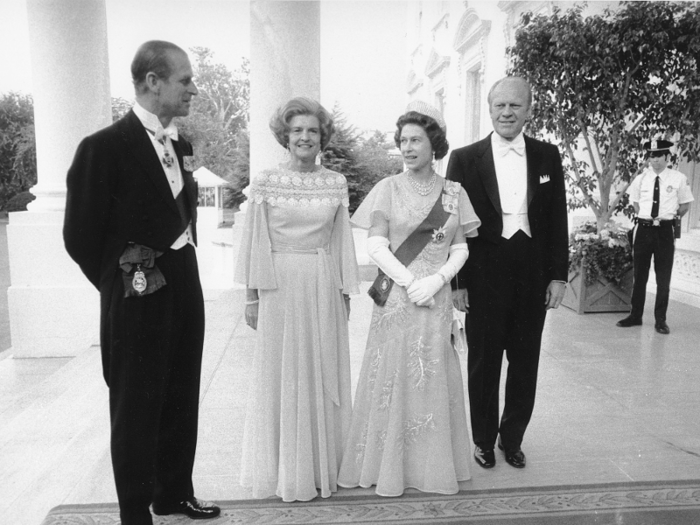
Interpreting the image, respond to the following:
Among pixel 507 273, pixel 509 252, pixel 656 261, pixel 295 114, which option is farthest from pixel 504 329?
pixel 656 261

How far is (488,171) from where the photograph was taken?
2.92 metres

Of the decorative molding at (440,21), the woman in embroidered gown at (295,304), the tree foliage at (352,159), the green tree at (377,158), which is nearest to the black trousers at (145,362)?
the woman in embroidered gown at (295,304)

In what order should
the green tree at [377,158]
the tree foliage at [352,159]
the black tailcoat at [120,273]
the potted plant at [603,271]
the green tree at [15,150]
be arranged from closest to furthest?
1. the black tailcoat at [120,273]
2. the potted plant at [603,271]
3. the tree foliage at [352,159]
4. the green tree at [377,158]
5. the green tree at [15,150]

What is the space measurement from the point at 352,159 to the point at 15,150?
16.3m

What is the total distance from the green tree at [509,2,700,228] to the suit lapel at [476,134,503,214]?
4.05 metres

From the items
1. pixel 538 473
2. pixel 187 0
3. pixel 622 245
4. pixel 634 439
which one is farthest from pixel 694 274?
pixel 187 0

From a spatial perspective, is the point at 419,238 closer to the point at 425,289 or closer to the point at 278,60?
the point at 425,289

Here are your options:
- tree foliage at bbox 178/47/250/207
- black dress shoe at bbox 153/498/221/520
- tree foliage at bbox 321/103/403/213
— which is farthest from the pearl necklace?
tree foliage at bbox 178/47/250/207

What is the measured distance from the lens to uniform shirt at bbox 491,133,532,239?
291cm

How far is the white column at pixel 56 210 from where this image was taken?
596 cm

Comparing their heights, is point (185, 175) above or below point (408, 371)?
above

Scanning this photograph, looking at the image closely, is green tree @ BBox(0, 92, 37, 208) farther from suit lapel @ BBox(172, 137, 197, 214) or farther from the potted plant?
suit lapel @ BBox(172, 137, 197, 214)

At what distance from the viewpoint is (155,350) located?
2.24 meters

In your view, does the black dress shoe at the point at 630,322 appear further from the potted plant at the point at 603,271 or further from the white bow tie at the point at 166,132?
the white bow tie at the point at 166,132
